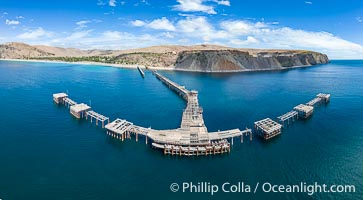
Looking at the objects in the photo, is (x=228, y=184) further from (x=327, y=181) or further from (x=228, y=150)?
(x=327, y=181)

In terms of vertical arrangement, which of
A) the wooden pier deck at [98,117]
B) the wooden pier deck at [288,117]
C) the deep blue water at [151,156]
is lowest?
the deep blue water at [151,156]

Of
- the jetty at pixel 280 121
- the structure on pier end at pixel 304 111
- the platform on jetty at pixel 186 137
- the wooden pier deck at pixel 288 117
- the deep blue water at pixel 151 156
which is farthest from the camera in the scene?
the structure on pier end at pixel 304 111

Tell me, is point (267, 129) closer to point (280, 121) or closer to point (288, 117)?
point (280, 121)

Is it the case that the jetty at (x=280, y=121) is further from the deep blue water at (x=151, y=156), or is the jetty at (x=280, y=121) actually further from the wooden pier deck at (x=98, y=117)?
the wooden pier deck at (x=98, y=117)

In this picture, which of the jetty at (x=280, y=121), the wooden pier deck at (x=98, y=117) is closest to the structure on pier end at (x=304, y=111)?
the jetty at (x=280, y=121)

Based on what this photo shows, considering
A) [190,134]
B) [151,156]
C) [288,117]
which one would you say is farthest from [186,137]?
[288,117]

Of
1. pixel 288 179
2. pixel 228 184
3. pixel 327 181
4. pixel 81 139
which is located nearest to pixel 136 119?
pixel 81 139

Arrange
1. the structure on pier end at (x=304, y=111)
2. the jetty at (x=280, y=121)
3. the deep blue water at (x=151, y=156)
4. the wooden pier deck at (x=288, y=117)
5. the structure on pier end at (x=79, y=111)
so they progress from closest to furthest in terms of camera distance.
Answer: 1. the deep blue water at (x=151, y=156)
2. the jetty at (x=280, y=121)
3. the wooden pier deck at (x=288, y=117)
4. the structure on pier end at (x=79, y=111)
5. the structure on pier end at (x=304, y=111)

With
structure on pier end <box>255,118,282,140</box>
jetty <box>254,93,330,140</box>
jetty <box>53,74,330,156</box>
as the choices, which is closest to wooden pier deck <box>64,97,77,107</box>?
jetty <box>53,74,330,156</box>
